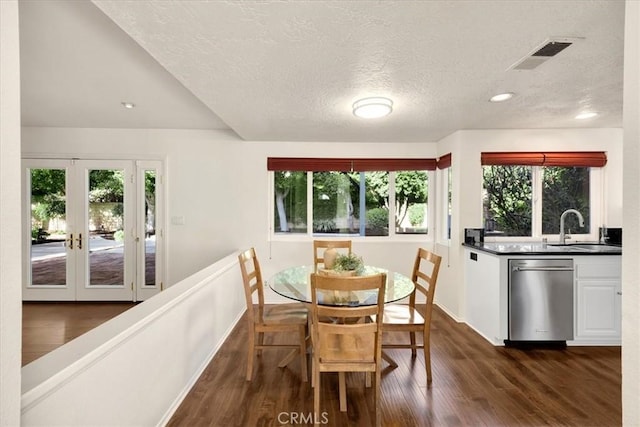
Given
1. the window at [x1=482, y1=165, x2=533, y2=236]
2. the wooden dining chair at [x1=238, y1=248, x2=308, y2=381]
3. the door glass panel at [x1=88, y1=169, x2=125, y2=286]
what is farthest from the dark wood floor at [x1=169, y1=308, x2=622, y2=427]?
the door glass panel at [x1=88, y1=169, x2=125, y2=286]

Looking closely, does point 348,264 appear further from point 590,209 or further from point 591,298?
point 590,209

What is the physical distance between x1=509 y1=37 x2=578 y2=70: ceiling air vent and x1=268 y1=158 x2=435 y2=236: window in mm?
2311

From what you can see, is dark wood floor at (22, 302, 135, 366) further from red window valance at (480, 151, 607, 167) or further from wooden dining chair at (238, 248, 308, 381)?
red window valance at (480, 151, 607, 167)

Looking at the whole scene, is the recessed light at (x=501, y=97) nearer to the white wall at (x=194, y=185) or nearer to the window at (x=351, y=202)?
the window at (x=351, y=202)

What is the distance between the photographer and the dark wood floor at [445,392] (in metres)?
1.90

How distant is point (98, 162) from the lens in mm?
4035

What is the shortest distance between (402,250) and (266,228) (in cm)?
187

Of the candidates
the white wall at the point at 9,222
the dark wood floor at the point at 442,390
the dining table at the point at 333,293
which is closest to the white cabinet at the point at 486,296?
the dark wood floor at the point at 442,390

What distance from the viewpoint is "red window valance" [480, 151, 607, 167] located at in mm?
3461

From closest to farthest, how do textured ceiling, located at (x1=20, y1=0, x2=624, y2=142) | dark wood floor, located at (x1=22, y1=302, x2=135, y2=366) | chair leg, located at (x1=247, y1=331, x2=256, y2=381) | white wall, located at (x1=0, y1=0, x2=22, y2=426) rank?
1. white wall, located at (x1=0, y1=0, x2=22, y2=426)
2. textured ceiling, located at (x1=20, y1=0, x2=624, y2=142)
3. chair leg, located at (x1=247, y1=331, x2=256, y2=381)
4. dark wood floor, located at (x1=22, y1=302, x2=135, y2=366)

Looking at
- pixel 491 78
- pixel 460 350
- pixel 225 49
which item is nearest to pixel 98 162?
pixel 225 49

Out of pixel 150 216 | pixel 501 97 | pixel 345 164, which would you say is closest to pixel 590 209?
pixel 501 97

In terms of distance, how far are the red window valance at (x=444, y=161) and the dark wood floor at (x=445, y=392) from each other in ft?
6.87

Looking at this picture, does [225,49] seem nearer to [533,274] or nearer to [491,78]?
[491,78]
